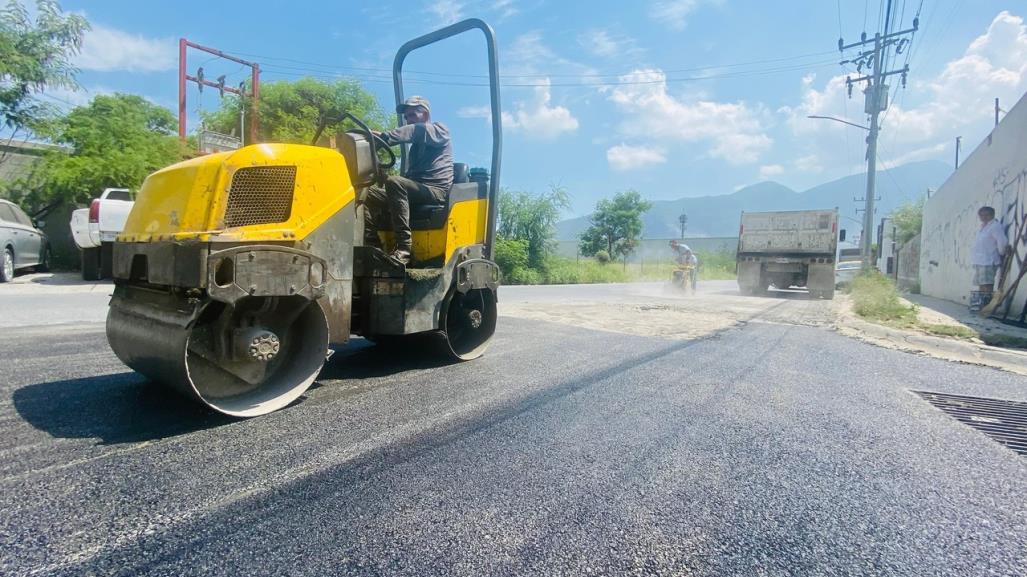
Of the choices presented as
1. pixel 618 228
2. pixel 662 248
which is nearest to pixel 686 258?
pixel 618 228

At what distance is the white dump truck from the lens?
1584cm

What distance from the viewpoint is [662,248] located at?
51.7 meters

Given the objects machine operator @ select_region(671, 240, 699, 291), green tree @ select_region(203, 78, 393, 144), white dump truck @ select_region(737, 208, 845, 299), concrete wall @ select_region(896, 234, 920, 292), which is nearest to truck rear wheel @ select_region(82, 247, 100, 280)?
green tree @ select_region(203, 78, 393, 144)

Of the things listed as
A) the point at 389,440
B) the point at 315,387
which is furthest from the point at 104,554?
the point at 315,387

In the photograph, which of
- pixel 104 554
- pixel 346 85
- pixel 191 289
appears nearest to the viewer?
pixel 104 554

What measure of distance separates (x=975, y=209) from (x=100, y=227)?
17.1 meters

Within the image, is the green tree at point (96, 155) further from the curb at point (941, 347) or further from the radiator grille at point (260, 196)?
the curb at point (941, 347)

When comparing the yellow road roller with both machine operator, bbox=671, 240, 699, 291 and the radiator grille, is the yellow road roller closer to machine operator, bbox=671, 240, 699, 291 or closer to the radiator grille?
the radiator grille

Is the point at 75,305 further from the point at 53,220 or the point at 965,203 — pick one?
the point at 965,203

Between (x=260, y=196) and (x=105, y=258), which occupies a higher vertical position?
(x=260, y=196)

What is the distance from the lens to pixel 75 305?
22.5 feet

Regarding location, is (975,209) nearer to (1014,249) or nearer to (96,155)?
(1014,249)

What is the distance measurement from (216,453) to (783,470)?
8.20 feet

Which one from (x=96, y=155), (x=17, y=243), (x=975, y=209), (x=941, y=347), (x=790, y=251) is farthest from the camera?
(x=790, y=251)
